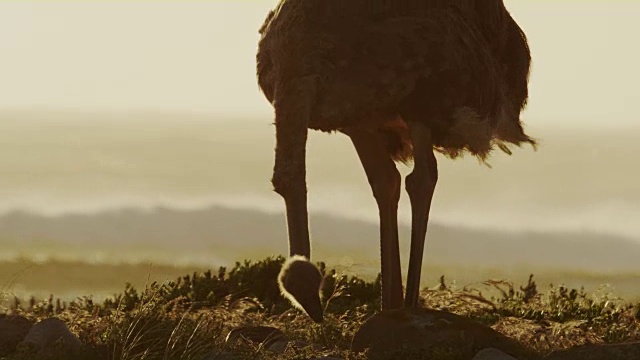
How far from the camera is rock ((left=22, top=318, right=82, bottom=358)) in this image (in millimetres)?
11016

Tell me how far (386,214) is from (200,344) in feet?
9.72

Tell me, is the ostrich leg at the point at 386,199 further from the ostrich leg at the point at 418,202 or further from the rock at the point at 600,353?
the rock at the point at 600,353

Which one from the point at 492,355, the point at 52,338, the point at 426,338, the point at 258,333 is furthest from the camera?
the point at 258,333

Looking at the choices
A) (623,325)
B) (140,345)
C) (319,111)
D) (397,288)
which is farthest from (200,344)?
(623,325)

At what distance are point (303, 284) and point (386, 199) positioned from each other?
3.37 metres

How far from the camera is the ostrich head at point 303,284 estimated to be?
31.3ft

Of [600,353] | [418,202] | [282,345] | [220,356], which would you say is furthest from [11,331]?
[600,353]

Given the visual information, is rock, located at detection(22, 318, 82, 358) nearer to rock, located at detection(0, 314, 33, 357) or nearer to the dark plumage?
rock, located at detection(0, 314, 33, 357)

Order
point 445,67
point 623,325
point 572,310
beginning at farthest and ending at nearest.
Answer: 1. point 572,310
2. point 623,325
3. point 445,67

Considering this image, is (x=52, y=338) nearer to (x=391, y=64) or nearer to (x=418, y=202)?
(x=418, y=202)

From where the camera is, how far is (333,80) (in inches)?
435

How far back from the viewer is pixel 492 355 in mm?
10031

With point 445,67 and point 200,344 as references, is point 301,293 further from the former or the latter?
A: point 445,67

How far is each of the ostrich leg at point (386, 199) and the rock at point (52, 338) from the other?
2.90m
